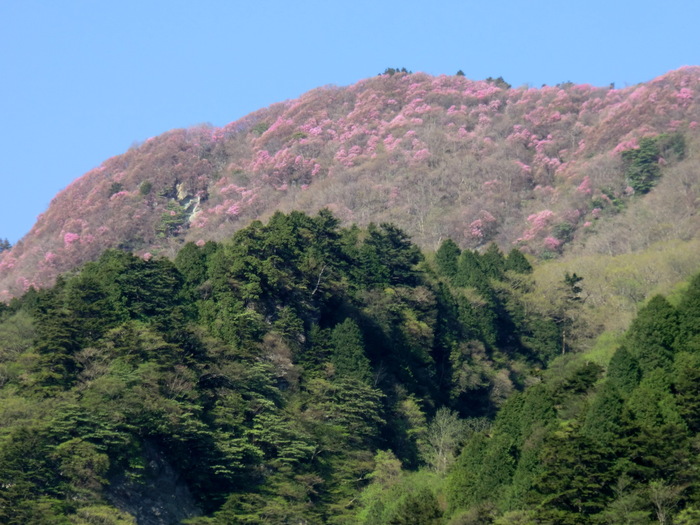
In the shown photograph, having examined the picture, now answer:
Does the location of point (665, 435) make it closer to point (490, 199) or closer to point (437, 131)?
point (490, 199)

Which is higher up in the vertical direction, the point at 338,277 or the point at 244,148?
the point at 244,148

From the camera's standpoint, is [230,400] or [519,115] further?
[519,115]

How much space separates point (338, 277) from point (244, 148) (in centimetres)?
6809

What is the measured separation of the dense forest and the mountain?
25.1 metres

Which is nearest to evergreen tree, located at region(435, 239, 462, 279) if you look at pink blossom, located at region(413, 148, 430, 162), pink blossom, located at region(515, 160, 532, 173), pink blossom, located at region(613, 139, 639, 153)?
pink blossom, located at region(613, 139, 639, 153)

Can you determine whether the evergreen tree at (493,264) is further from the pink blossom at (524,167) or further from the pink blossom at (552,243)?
the pink blossom at (524,167)

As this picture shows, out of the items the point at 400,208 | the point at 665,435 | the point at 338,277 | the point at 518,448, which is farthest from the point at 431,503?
the point at 400,208

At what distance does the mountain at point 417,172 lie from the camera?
328 ft

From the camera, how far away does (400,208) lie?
10575cm

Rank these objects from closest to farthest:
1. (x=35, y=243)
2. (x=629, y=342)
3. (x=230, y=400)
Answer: (x=629, y=342), (x=230, y=400), (x=35, y=243)

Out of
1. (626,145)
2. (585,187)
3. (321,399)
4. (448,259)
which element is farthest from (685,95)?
(321,399)

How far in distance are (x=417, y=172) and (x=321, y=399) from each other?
58538mm

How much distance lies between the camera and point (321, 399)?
5697cm

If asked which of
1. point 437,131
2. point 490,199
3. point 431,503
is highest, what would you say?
point 437,131
